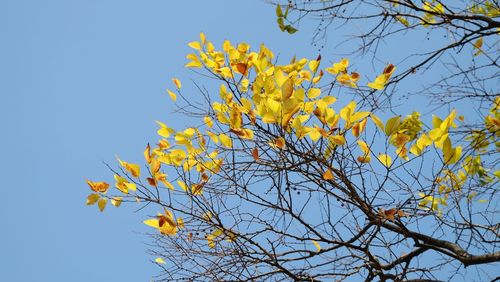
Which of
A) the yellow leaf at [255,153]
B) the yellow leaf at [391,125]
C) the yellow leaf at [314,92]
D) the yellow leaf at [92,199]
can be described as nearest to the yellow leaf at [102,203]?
the yellow leaf at [92,199]

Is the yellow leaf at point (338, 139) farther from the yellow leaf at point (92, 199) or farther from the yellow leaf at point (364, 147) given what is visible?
the yellow leaf at point (92, 199)

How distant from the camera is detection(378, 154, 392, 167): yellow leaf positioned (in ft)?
6.10

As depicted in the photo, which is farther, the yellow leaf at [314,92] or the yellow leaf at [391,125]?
the yellow leaf at [314,92]

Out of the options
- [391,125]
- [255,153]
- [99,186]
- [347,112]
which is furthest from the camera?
[99,186]

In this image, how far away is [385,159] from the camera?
1865 millimetres

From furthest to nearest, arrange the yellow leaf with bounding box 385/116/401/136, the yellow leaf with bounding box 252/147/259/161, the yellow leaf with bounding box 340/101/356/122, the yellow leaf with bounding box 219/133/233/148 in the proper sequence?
1. the yellow leaf with bounding box 219/133/233/148
2. the yellow leaf with bounding box 252/147/259/161
3. the yellow leaf with bounding box 340/101/356/122
4. the yellow leaf with bounding box 385/116/401/136

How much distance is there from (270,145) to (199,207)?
0.42 meters

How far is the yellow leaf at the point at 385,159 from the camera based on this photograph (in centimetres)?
186

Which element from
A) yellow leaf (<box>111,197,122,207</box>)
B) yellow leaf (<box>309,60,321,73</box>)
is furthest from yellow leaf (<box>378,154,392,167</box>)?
yellow leaf (<box>111,197,122,207</box>)

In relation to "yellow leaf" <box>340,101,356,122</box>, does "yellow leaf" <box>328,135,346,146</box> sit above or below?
below

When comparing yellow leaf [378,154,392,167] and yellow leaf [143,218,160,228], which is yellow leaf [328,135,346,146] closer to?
yellow leaf [378,154,392,167]

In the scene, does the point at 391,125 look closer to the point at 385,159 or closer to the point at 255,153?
the point at 385,159

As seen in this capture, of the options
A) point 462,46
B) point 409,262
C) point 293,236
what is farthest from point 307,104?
point 462,46

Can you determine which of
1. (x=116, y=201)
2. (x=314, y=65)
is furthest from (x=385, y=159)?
(x=116, y=201)
